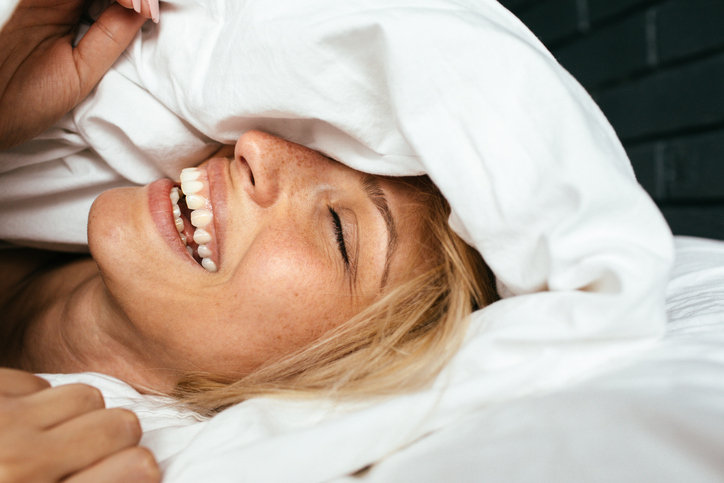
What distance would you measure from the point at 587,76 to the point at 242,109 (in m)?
1.35

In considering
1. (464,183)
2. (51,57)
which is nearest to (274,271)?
(464,183)

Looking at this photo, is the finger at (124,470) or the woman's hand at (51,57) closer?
the finger at (124,470)

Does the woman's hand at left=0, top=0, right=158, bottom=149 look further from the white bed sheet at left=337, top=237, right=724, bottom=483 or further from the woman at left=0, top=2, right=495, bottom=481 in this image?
the white bed sheet at left=337, top=237, right=724, bottom=483

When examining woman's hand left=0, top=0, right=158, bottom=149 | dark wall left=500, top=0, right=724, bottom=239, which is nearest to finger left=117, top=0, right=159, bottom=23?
woman's hand left=0, top=0, right=158, bottom=149

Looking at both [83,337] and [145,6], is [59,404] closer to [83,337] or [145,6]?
[83,337]

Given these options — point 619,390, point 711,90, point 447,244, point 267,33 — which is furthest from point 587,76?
point 619,390

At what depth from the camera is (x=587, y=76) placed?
1.63m

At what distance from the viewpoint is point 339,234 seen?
76cm

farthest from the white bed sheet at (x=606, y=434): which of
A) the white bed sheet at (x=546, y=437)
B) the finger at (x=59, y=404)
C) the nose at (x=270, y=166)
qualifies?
the nose at (x=270, y=166)

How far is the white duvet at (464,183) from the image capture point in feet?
1.68

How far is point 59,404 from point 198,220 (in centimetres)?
35

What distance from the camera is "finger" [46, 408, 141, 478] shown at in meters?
0.43

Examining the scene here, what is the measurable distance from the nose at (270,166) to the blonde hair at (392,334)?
0.60ft

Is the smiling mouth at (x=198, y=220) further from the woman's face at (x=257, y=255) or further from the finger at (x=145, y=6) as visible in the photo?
the finger at (x=145, y=6)
